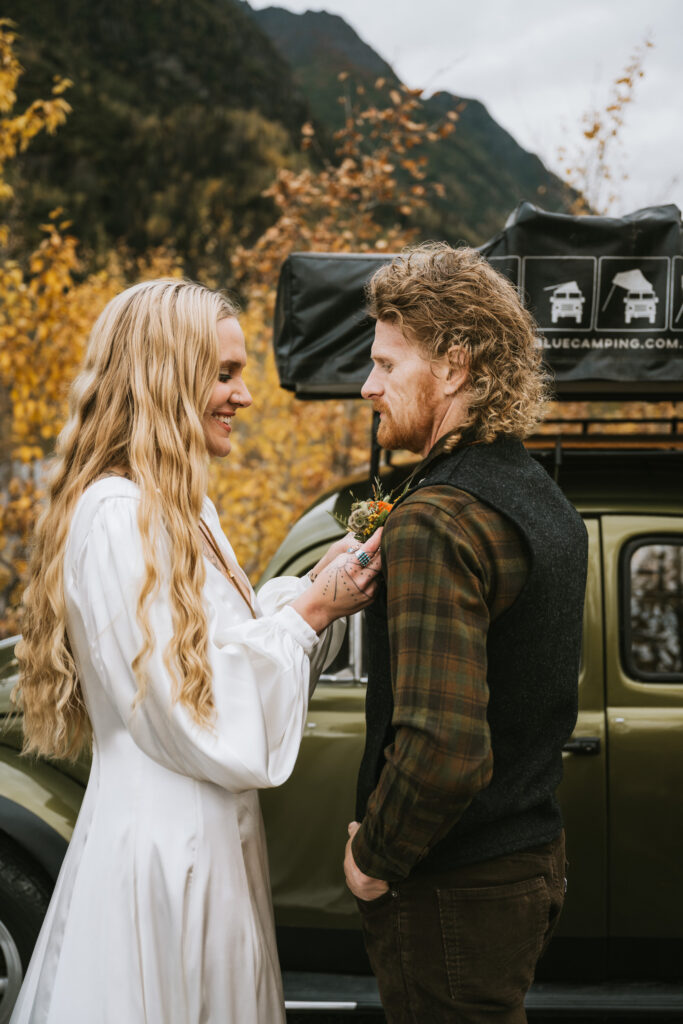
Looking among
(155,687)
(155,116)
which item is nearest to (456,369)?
(155,687)

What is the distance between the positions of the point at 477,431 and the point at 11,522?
17.8 feet

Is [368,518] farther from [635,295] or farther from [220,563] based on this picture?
[635,295]

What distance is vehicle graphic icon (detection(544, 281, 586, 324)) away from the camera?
10.3ft

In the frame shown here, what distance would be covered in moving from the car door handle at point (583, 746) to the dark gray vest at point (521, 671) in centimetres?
119

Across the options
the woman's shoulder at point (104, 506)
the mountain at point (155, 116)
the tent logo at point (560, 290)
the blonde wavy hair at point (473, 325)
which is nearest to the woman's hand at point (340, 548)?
the blonde wavy hair at point (473, 325)

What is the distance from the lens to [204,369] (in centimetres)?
184

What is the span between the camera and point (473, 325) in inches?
68.3

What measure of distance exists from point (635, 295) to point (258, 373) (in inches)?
201

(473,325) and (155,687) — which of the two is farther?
(473,325)

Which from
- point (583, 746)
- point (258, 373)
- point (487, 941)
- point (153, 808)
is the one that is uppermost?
point (258, 373)

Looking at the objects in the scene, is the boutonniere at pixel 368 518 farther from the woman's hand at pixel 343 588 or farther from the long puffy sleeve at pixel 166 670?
the long puffy sleeve at pixel 166 670

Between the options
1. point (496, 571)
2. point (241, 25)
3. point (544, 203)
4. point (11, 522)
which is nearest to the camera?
point (496, 571)

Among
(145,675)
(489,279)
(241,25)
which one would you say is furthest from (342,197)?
(241,25)

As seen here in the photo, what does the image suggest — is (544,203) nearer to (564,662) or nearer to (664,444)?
(664,444)
